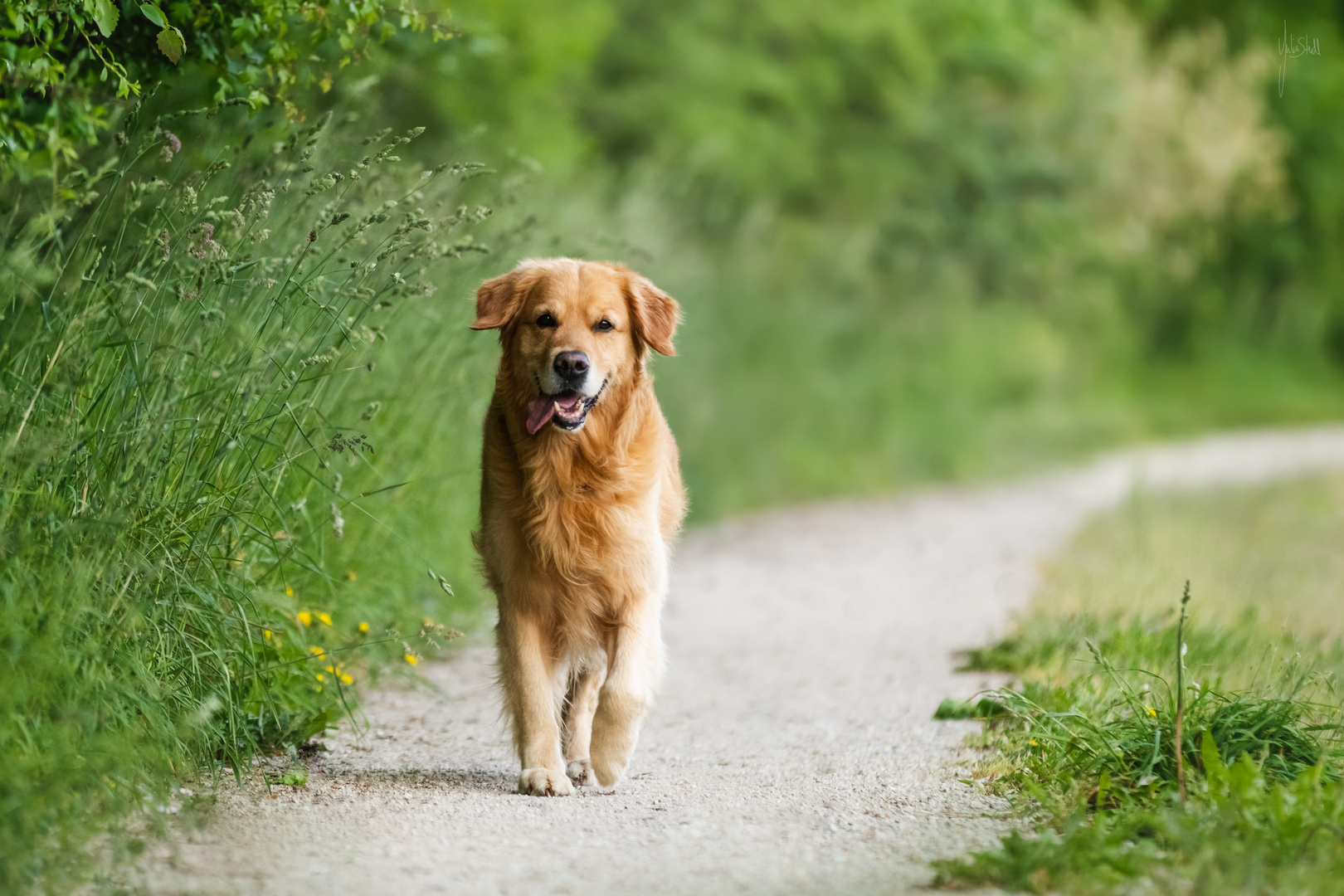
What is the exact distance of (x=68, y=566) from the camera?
10.8 feet

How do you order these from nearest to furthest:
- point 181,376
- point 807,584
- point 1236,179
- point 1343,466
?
point 181,376
point 807,584
point 1343,466
point 1236,179

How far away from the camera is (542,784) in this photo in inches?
156

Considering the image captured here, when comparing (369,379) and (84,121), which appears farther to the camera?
(369,379)

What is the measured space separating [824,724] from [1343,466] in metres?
11.4

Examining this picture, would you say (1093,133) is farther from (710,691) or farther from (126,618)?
(126,618)

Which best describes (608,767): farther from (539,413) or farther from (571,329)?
(571,329)

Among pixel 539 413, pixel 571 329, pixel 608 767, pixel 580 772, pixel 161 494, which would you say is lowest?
pixel 580 772

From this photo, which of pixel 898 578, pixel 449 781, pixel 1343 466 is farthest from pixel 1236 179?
pixel 449 781

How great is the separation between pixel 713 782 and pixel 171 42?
265 cm

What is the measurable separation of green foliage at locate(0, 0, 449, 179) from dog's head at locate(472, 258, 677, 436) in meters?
0.93

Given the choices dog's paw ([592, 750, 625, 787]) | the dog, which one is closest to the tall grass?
the dog

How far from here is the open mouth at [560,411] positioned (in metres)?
4.18

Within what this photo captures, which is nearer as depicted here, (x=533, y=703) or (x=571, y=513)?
(x=533, y=703)

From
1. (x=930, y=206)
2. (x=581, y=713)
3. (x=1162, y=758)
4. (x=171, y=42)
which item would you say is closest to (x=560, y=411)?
(x=581, y=713)
